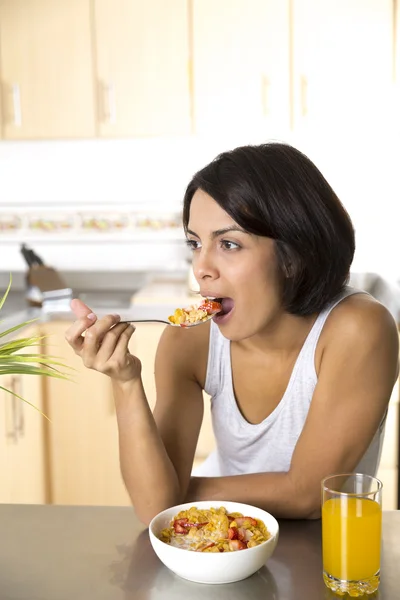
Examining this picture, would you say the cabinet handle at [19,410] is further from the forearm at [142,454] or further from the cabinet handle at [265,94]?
the forearm at [142,454]

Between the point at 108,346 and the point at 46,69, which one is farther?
the point at 46,69

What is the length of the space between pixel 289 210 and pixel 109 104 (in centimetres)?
201

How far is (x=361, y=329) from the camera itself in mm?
1295

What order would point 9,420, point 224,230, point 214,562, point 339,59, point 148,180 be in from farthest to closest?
point 148,180, point 339,59, point 9,420, point 224,230, point 214,562

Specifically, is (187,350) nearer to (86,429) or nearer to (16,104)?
(86,429)

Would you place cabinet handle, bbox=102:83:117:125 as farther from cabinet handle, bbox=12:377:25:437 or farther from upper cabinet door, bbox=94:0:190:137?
cabinet handle, bbox=12:377:25:437

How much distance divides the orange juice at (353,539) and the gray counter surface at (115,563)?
32mm

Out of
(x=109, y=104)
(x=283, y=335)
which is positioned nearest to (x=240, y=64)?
(x=109, y=104)

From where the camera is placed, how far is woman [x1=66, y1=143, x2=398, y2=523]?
47.1 inches

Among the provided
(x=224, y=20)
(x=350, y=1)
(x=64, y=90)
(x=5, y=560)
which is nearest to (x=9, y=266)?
(x=64, y=90)

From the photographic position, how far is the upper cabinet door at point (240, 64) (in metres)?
2.97

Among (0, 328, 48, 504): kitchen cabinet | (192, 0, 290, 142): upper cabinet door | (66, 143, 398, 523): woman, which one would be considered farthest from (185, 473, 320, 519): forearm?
(192, 0, 290, 142): upper cabinet door

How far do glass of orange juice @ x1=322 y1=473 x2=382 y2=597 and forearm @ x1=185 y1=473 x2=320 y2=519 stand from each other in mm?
235

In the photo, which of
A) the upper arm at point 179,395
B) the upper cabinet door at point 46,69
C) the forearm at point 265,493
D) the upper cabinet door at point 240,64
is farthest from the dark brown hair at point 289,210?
the upper cabinet door at point 46,69
